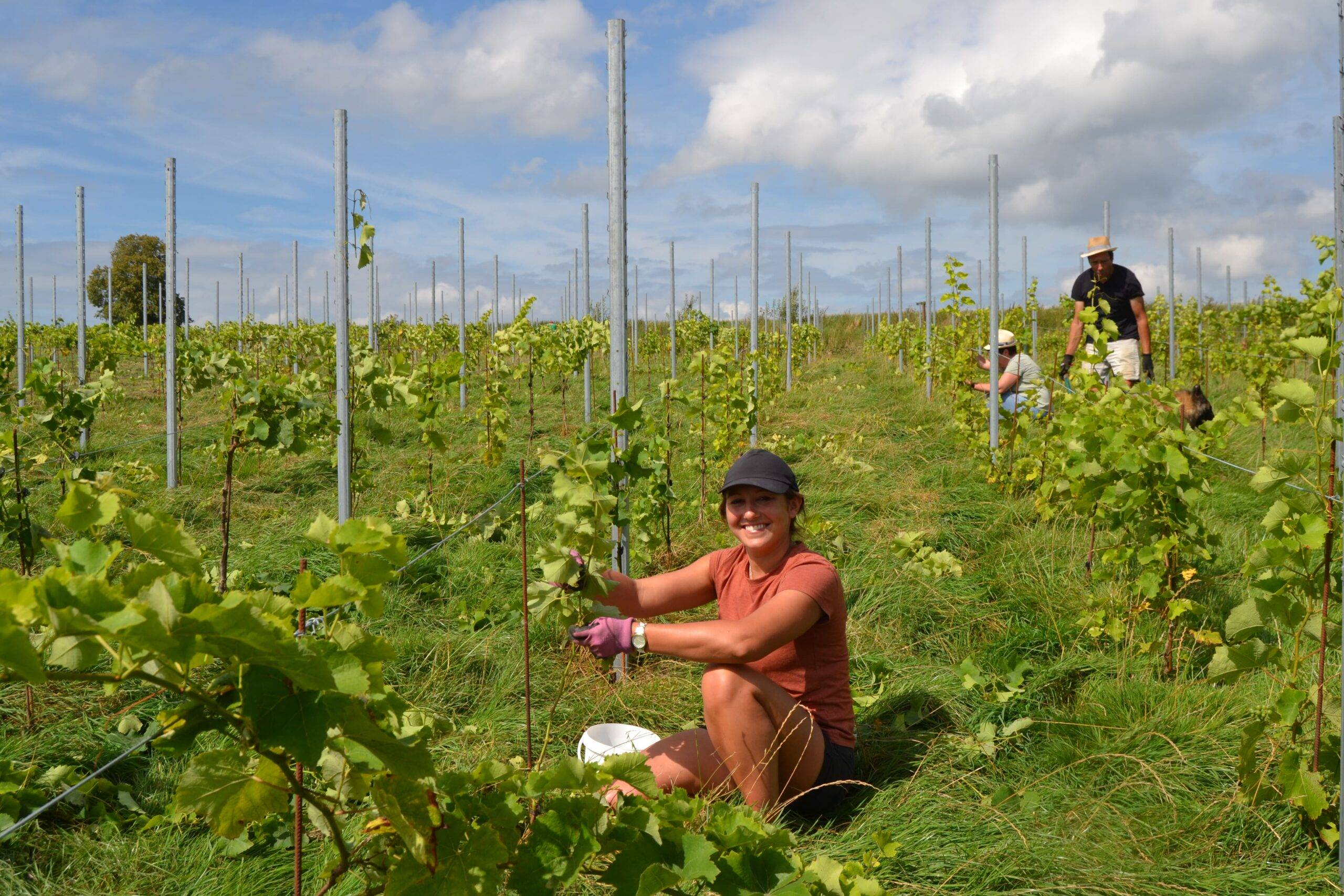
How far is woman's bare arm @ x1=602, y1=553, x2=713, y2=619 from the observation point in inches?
101

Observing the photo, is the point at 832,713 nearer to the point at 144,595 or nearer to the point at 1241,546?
the point at 144,595

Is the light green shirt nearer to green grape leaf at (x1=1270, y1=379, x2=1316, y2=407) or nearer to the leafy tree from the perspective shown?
green grape leaf at (x1=1270, y1=379, x2=1316, y2=407)

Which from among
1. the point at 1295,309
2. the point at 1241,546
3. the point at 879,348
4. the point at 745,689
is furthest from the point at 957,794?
the point at 879,348

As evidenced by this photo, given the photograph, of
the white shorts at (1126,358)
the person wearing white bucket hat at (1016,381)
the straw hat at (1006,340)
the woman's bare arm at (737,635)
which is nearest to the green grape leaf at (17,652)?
the woman's bare arm at (737,635)

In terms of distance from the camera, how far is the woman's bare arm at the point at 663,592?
8.45 feet

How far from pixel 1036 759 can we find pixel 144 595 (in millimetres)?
2505

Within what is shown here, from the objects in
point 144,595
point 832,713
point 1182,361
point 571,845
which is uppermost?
point 1182,361

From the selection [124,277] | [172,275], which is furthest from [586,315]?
[124,277]

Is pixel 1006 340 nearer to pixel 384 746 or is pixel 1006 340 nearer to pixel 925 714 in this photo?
pixel 925 714

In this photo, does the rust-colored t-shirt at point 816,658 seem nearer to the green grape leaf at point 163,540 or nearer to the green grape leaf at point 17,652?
the green grape leaf at point 163,540

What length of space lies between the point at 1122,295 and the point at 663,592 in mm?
4303

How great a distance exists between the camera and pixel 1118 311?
5664 millimetres

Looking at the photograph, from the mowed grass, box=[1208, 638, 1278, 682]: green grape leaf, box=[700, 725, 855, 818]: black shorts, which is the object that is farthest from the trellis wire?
box=[1208, 638, 1278, 682]: green grape leaf

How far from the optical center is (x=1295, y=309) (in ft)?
26.9
